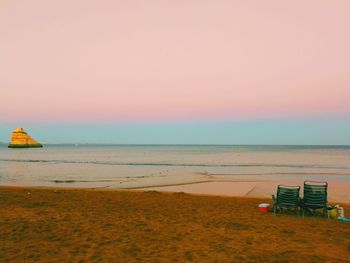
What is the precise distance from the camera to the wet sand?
6.12m

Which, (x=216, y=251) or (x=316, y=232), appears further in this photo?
(x=316, y=232)

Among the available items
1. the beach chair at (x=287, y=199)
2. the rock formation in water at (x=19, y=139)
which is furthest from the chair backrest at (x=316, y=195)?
the rock formation in water at (x=19, y=139)

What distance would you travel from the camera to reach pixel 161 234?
25.1 feet

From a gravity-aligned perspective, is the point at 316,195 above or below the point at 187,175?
above

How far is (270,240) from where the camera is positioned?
7.18 metres

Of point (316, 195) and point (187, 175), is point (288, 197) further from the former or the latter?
point (187, 175)

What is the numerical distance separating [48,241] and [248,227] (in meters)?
4.86

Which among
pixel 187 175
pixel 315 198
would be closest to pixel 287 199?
pixel 315 198

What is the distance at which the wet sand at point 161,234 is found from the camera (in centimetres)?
612

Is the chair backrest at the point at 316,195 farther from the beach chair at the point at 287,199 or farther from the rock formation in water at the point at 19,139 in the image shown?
the rock formation in water at the point at 19,139

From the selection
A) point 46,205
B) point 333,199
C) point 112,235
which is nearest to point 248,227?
point 112,235

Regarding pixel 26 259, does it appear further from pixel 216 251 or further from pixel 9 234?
pixel 216 251

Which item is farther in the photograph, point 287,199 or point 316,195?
point 287,199

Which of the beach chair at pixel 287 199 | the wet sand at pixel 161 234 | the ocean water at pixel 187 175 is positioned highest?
the beach chair at pixel 287 199
